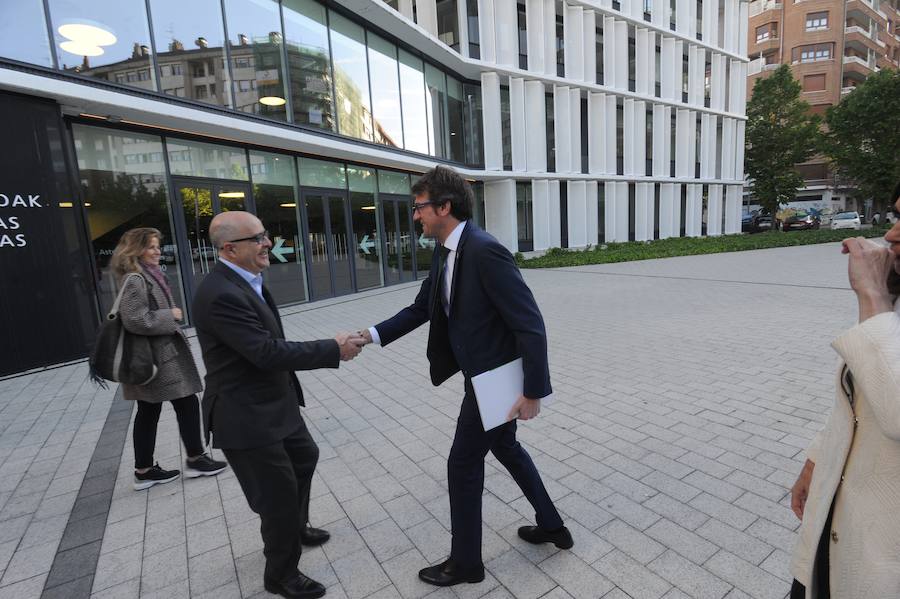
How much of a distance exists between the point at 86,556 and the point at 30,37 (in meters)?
7.93

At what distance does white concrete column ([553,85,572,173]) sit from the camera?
70.1ft

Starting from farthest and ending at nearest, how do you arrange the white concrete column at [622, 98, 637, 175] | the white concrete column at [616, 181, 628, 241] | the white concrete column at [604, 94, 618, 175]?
1. the white concrete column at [616, 181, 628, 241]
2. the white concrete column at [622, 98, 637, 175]
3. the white concrete column at [604, 94, 618, 175]

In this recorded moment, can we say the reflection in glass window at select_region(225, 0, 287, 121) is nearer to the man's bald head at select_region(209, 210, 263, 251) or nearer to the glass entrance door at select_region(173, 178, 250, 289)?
the glass entrance door at select_region(173, 178, 250, 289)

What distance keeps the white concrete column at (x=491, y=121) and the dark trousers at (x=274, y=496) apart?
18.5 m

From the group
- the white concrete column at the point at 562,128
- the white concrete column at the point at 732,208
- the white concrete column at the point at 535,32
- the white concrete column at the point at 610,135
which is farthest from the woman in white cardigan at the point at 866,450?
the white concrete column at the point at 732,208

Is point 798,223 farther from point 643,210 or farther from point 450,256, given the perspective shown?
point 450,256

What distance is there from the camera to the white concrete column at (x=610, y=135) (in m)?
23.1

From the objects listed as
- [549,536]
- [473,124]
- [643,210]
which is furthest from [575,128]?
[549,536]

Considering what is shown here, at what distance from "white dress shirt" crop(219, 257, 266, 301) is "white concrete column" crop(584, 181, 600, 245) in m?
22.2

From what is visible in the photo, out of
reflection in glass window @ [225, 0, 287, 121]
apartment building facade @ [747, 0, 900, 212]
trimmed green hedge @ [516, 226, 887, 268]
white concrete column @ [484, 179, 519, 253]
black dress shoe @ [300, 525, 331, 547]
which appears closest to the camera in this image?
black dress shoe @ [300, 525, 331, 547]

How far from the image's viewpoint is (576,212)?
74.1 ft

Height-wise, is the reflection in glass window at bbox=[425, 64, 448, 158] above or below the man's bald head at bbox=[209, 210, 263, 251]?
above

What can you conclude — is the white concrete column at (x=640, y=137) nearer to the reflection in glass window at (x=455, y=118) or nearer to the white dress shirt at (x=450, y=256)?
the reflection in glass window at (x=455, y=118)

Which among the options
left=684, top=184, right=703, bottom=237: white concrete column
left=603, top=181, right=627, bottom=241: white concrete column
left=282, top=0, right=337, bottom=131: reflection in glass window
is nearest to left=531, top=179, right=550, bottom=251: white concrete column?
left=603, top=181, right=627, bottom=241: white concrete column
